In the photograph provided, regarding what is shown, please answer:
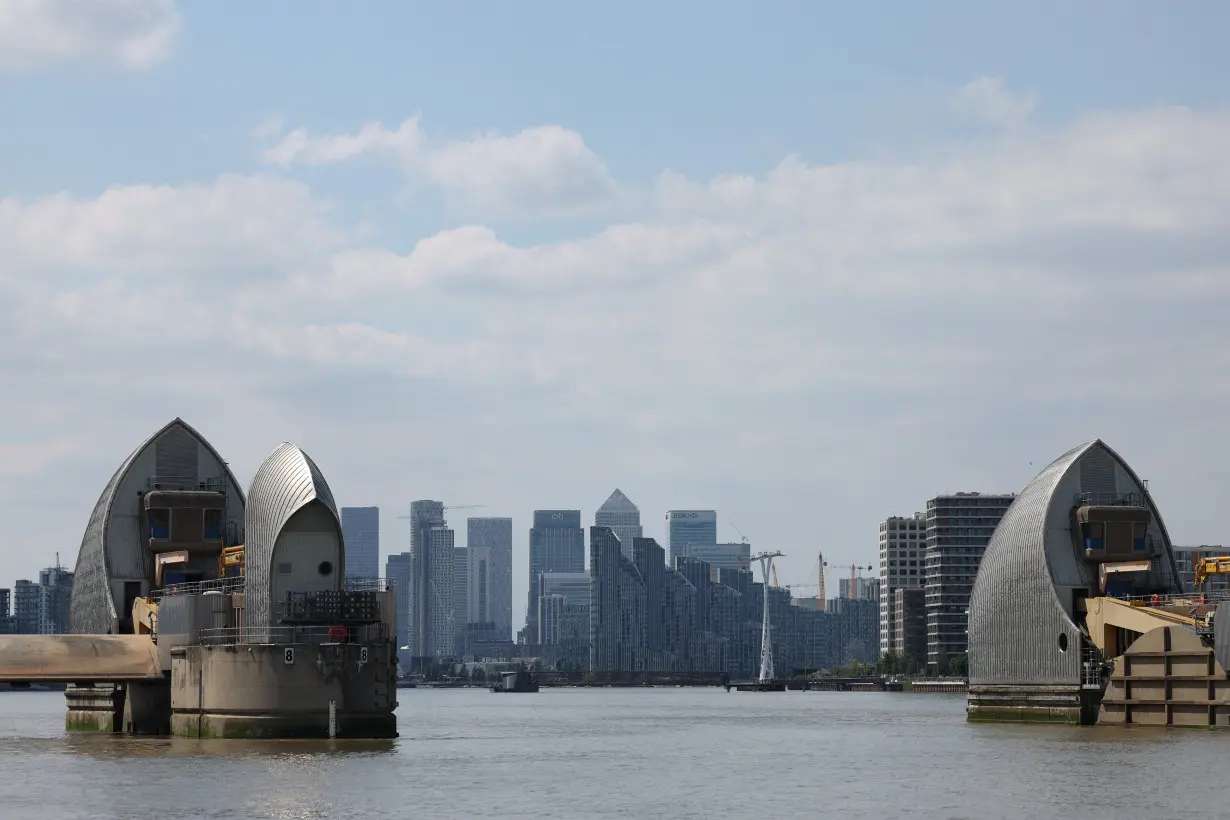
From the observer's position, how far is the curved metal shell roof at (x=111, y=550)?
98000 millimetres

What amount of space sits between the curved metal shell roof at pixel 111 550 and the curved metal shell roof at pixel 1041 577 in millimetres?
39875

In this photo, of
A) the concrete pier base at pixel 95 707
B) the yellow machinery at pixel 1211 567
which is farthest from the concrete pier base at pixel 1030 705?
the concrete pier base at pixel 95 707

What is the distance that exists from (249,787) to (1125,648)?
45794mm

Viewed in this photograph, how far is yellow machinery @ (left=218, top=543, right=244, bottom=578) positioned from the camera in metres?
90.3

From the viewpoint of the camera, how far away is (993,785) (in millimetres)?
60500

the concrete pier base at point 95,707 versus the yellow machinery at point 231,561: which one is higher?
the yellow machinery at point 231,561

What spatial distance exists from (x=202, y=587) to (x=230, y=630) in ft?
34.1

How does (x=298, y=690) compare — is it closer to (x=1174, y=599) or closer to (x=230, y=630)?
(x=230, y=630)

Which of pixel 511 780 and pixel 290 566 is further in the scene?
pixel 290 566

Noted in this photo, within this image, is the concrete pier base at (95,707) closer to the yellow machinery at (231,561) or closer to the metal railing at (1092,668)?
the yellow machinery at (231,561)

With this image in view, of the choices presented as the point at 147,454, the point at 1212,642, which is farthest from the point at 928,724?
the point at 147,454

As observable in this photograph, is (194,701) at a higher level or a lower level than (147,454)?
lower

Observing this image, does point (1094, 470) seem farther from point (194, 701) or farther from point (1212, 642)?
point (194, 701)

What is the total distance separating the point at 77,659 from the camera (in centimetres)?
8488
